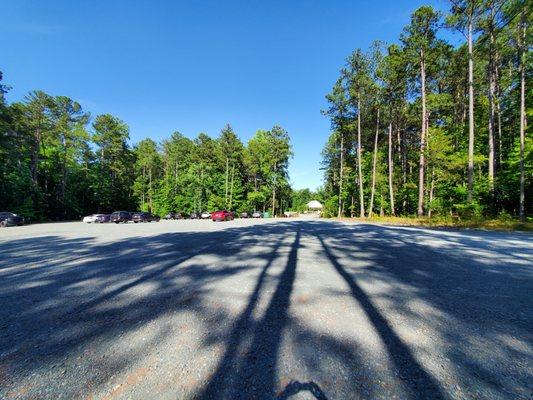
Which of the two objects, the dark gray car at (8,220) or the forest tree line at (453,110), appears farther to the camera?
the dark gray car at (8,220)

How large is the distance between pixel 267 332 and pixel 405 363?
4.79ft

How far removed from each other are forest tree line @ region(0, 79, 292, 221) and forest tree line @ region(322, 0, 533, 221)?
71.6ft

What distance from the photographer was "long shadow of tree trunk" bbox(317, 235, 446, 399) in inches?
76.7

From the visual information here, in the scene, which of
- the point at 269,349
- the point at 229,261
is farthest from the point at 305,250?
the point at 269,349

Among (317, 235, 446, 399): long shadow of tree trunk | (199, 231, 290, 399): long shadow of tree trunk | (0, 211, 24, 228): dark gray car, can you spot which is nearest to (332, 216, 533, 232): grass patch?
(317, 235, 446, 399): long shadow of tree trunk

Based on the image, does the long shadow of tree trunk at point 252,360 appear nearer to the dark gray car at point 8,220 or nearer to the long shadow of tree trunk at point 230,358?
the long shadow of tree trunk at point 230,358

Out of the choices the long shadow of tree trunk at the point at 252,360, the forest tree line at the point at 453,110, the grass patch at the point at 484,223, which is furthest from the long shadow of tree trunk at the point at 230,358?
the forest tree line at the point at 453,110

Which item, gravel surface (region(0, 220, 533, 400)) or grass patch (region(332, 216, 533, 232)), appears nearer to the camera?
gravel surface (region(0, 220, 533, 400))

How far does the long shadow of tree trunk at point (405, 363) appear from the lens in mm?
1947

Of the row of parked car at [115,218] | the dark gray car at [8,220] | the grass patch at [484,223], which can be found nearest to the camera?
the grass patch at [484,223]

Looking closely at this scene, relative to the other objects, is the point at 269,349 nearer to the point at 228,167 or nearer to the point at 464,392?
the point at 464,392

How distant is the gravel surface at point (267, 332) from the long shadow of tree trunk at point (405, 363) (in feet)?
0.05

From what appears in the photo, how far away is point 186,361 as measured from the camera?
2342mm

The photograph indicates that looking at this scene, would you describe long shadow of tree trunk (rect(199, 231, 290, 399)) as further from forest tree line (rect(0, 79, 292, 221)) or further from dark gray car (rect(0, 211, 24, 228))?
forest tree line (rect(0, 79, 292, 221))
